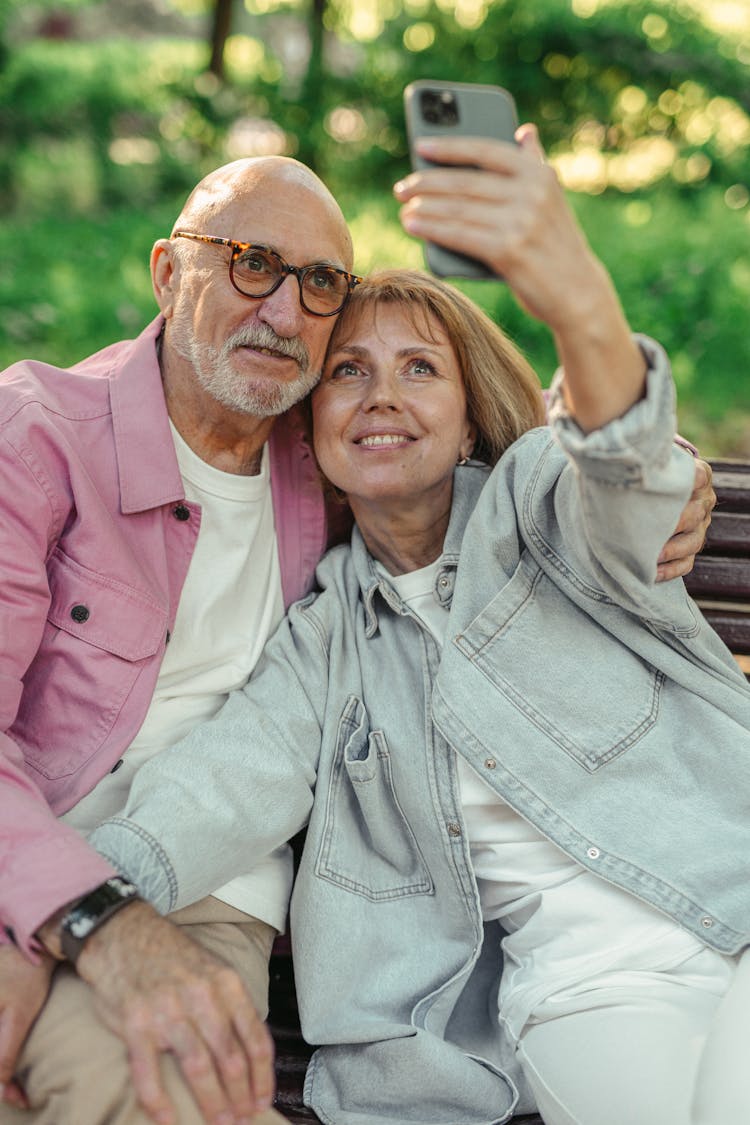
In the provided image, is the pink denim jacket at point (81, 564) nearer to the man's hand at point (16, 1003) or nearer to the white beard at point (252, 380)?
the white beard at point (252, 380)

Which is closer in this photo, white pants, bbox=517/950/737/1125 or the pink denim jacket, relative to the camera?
white pants, bbox=517/950/737/1125

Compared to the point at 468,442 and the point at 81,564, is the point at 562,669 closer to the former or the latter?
the point at 468,442

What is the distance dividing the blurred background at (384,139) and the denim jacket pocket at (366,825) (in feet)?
14.1

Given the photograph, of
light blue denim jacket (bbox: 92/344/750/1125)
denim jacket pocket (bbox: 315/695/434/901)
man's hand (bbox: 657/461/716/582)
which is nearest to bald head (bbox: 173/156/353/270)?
light blue denim jacket (bbox: 92/344/750/1125)

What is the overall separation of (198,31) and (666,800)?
1384 cm

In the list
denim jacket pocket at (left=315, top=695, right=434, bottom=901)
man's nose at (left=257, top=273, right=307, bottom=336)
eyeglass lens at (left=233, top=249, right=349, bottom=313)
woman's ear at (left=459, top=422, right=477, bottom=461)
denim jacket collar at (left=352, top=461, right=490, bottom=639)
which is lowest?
denim jacket pocket at (left=315, top=695, right=434, bottom=901)

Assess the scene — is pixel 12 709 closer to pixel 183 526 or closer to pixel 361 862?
pixel 183 526

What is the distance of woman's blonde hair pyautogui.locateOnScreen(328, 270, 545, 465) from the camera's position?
2459 millimetres

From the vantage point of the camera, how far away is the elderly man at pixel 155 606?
1.71 m

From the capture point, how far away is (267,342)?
238cm

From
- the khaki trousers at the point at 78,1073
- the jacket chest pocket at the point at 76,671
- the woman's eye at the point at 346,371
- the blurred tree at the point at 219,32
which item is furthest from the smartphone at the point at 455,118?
the blurred tree at the point at 219,32

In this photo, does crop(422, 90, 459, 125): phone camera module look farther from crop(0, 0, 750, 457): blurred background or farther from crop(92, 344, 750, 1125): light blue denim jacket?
crop(0, 0, 750, 457): blurred background

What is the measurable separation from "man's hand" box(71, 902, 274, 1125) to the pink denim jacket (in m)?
0.26

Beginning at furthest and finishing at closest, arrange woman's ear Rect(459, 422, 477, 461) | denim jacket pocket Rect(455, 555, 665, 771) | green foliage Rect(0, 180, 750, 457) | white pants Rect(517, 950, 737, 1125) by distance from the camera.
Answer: green foliage Rect(0, 180, 750, 457) → woman's ear Rect(459, 422, 477, 461) → denim jacket pocket Rect(455, 555, 665, 771) → white pants Rect(517, 950, 737, 1125)
